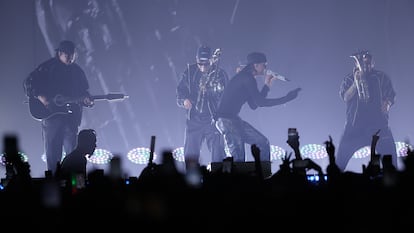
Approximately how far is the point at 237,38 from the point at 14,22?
191 inches

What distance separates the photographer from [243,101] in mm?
11617

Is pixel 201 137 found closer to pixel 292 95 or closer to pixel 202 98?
pixel 202 98

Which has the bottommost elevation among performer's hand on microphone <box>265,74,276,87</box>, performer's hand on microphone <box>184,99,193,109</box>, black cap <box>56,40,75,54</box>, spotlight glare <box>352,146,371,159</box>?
spotlight glare <box>352,146,371,159</box>

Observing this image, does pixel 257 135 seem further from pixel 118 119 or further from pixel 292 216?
pixel 292 216

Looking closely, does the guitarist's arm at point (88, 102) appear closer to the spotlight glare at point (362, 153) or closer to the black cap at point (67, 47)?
the black cap at point (67, 47)

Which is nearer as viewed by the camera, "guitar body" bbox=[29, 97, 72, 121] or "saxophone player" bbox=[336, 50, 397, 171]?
"guitar body" bbox=[29, 97, 72, 121]

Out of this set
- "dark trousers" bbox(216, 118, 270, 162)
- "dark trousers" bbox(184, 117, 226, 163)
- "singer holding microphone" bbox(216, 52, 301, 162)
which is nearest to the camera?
"dark trousers" bbox(216, 118, 270, 162)

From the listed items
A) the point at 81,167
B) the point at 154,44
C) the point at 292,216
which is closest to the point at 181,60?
the point at 154,44

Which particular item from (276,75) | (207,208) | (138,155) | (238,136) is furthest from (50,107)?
(207,208)

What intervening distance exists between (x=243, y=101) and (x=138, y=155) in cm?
244

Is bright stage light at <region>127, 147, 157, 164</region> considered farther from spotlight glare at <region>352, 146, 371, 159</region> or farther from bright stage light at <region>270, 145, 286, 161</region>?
spotlight glare at <region>352, 146, 371, 159</region>

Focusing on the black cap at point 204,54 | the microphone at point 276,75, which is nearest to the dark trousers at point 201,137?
the black cap at point 204,54

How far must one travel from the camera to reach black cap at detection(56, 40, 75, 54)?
11.7m

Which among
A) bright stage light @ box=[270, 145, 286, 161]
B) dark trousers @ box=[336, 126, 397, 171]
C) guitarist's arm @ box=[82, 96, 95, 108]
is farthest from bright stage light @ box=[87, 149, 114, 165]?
dark trousers @ box=[336, 126, 397, 171]
